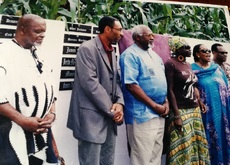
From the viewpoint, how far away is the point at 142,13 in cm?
148

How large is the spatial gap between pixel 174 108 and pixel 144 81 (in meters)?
0.20

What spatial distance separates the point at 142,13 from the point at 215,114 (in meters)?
0.58

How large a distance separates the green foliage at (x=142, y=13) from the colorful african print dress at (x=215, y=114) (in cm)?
20

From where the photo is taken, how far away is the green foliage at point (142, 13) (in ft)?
4.18

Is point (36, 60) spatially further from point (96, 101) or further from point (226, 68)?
point (226, 68)

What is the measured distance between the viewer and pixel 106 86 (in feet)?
4.13

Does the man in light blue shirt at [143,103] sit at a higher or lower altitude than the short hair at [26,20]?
lower

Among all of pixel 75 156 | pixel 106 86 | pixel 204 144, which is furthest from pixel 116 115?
pixel 204 144

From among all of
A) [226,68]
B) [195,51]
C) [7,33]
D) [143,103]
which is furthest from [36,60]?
[226,68]

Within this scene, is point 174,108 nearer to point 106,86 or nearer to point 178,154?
point 178,154

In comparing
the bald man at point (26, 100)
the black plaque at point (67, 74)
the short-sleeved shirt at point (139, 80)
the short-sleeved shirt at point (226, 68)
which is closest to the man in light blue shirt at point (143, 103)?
the short-sleeved shirt at point (139, 80)

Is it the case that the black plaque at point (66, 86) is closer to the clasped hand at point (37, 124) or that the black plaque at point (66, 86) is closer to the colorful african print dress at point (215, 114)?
the clasped hand at point (37, 124)

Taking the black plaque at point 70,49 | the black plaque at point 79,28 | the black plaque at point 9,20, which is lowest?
the black plaque at point 70,49

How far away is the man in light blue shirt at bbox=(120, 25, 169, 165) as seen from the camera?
1.35 m
